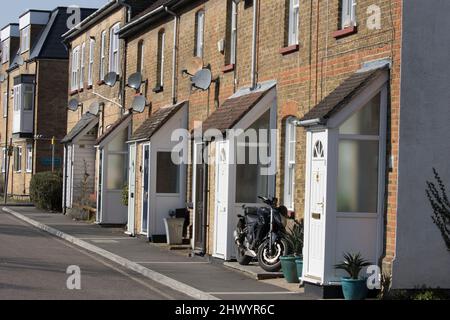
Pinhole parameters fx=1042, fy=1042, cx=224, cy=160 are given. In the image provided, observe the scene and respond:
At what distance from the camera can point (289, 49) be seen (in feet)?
65.0

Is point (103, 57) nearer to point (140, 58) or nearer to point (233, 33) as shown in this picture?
point (140, 58)

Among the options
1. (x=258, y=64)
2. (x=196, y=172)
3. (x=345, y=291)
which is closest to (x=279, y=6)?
(x=258, y=64)

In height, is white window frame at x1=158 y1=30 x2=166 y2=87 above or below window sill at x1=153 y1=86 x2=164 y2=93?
above

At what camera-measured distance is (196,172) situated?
23922mm

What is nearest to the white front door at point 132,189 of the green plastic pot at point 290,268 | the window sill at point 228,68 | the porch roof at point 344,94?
the window sill at point 228,68

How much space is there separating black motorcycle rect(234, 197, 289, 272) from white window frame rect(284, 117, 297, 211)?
2.52ft

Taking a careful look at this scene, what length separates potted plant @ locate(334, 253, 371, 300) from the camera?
15.3 metres

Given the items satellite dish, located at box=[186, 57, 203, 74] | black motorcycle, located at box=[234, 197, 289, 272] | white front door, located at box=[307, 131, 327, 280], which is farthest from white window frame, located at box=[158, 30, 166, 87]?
white front door, located at box=[307, 131, 327, 280]

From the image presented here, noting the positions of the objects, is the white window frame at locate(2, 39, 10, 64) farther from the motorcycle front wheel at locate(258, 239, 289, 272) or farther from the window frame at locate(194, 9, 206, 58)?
the motorcycle front wheel at locate(258, 239, 289, 272)

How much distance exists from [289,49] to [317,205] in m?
4.56

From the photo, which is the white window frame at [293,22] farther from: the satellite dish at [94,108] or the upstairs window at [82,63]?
the upstairs window at [82,63]

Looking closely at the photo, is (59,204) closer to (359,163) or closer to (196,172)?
(196,172)
